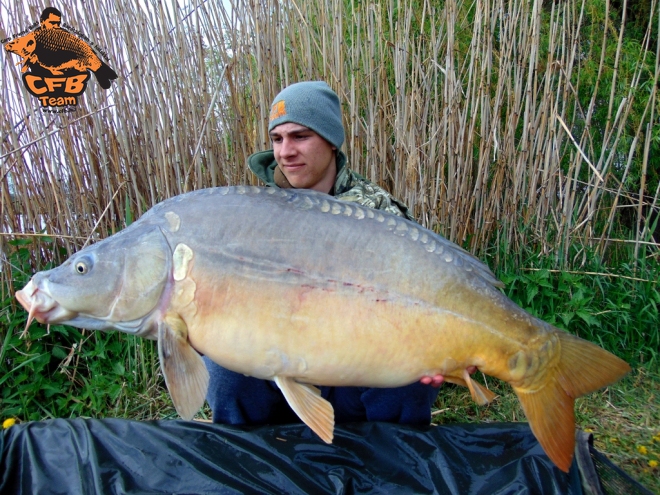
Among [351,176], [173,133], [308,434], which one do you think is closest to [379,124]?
[351,176]

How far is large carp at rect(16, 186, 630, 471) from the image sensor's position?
113 centimetres

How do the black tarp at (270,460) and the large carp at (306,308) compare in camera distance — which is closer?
the large carp at (306,308)

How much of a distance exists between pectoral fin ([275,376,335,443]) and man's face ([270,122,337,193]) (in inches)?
28.5

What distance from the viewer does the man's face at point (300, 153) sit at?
1.62 meters

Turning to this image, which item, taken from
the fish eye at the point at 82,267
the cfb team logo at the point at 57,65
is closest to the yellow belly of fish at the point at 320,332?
the fish eye at the point at 82,267

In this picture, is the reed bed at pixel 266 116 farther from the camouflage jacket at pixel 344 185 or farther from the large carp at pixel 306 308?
the large carp at pixel 306 308

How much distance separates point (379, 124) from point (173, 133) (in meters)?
0.89

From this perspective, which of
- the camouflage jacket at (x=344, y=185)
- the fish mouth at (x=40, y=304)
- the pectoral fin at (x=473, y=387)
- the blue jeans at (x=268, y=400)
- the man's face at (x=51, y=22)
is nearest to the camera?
the fish mouth at (x=40, y=304)

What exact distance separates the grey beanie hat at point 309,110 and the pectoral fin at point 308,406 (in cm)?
81

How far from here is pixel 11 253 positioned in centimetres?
215

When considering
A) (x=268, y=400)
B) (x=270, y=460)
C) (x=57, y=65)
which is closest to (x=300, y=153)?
(x=268, y=400)

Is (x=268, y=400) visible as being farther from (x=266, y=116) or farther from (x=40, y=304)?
(x=266, y=116)

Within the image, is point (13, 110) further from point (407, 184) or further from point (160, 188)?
point (407, 184)

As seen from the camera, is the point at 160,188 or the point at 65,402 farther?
the point at 160,188
